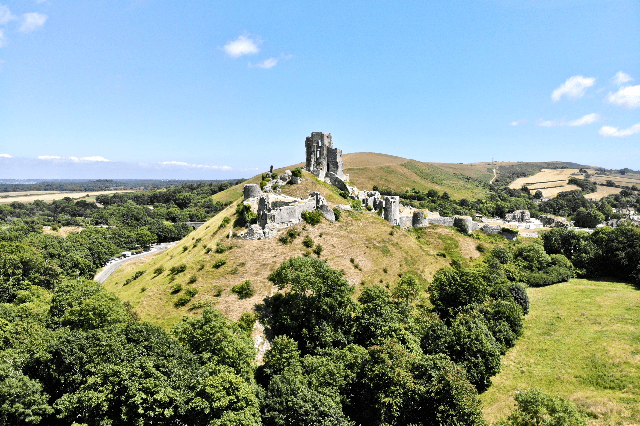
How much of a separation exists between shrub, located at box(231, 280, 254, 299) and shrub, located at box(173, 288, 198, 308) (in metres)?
4.72

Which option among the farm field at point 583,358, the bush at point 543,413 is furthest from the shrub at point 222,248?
the bush at point 543,413

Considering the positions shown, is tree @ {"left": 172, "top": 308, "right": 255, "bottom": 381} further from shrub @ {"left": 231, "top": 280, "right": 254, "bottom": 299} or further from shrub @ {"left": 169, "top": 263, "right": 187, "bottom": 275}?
shrub @ {"left": 169, "top": 263, "right": 187, "bottom": 275}

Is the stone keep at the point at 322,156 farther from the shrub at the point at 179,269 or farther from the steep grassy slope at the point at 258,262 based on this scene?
the shrub at the point at 179,269

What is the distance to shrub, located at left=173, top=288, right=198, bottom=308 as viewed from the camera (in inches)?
1420

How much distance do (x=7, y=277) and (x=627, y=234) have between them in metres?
109

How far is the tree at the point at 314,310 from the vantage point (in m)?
31.3

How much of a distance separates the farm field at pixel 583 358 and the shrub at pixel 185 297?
33041 mm

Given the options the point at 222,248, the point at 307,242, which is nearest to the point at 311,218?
the point at 307,242

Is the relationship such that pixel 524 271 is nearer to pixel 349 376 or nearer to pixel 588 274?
pixel 588 274

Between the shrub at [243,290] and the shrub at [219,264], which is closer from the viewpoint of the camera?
the shrub at [243,290]

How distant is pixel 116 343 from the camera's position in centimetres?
2430

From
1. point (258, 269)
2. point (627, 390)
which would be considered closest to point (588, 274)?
point (627, 390)

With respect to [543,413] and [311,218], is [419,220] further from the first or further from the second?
[543,413]

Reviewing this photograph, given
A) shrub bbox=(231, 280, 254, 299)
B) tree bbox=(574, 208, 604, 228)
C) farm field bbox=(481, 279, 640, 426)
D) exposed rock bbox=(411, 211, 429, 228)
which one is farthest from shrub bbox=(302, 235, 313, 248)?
tree bbox=(574, 208, 604, 228)
